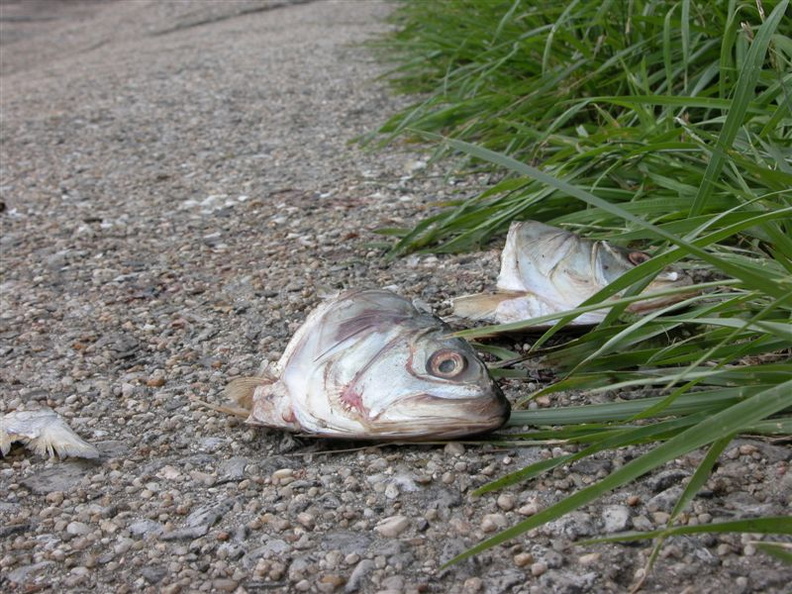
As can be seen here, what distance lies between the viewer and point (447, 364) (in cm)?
167

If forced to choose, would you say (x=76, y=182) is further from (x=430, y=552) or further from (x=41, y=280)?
(x=430, y=552)

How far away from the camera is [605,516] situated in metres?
1.51

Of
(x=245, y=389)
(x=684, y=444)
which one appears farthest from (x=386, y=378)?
(x=684, y=444)

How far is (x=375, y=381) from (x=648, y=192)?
1205 mm

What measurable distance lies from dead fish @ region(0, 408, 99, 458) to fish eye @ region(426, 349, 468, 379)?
72cm

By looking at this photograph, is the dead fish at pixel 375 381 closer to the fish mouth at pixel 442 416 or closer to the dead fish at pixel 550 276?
the fish mouth at pixel 442 416

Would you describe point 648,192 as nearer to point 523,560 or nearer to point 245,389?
point 245,389

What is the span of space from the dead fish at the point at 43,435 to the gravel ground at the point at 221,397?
0.09 feet

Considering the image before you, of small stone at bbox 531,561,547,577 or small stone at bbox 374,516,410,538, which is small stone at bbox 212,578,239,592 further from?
Result: small stone at bbox 531,561,547,577

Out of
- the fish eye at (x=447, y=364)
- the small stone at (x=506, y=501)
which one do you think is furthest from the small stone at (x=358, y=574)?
the fish eye at (x=447, y=364)

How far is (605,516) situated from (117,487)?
91 cm

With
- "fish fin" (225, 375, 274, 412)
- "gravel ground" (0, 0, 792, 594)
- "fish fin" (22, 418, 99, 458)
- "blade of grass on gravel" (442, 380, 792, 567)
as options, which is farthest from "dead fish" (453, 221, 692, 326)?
"fish fin" (22, 418, 99, 458)

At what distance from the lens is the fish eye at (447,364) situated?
5.42 ft

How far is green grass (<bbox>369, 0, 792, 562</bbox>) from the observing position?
4.89 ft
